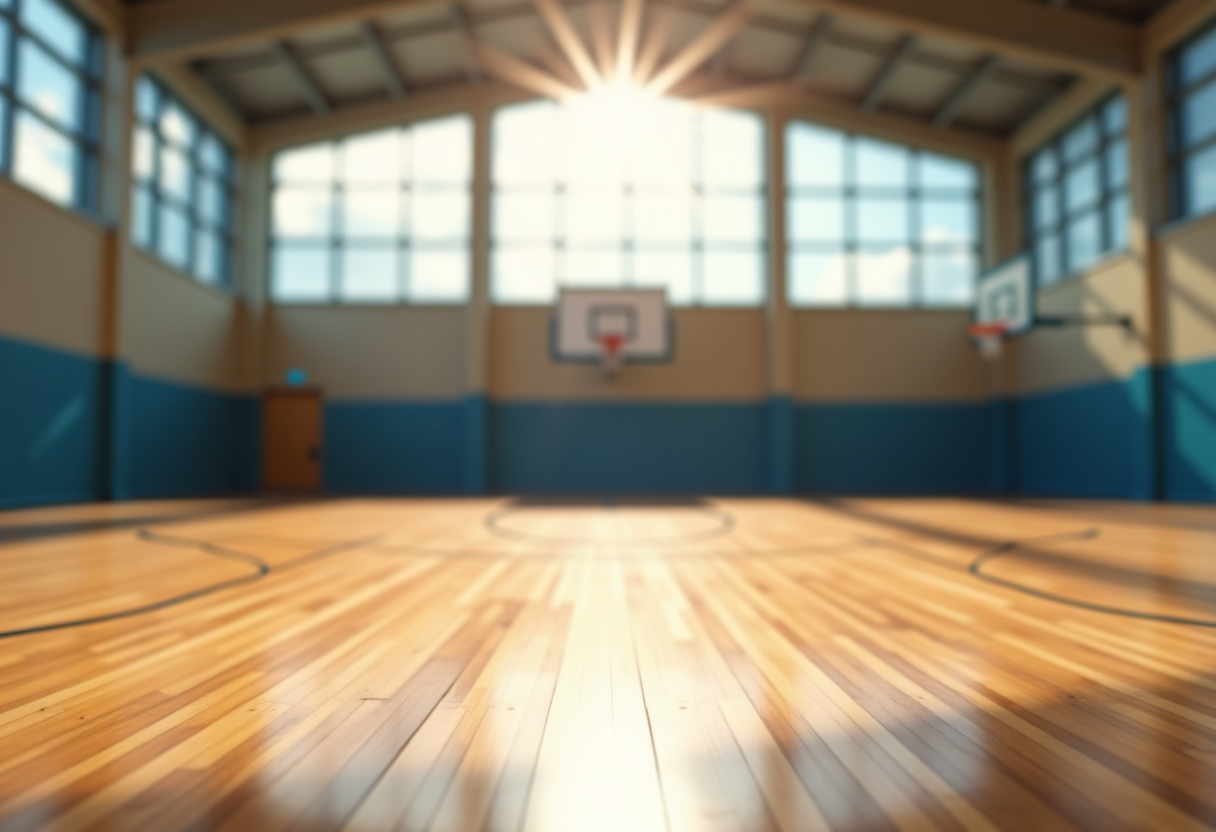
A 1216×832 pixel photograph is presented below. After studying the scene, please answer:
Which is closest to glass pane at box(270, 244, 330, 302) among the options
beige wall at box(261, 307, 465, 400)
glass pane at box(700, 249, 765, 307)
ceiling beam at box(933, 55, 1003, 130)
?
beige wall at box(261, 307, 465, 400)

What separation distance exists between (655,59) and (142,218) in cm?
838

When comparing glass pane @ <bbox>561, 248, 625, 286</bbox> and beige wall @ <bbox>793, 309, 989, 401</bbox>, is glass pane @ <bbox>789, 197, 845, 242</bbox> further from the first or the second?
glass pane @ <bbox>561, 248, 625, 286</bbox>

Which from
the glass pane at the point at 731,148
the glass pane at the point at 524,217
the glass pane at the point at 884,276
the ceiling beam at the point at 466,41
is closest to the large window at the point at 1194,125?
the glass pane at the point at 884,276

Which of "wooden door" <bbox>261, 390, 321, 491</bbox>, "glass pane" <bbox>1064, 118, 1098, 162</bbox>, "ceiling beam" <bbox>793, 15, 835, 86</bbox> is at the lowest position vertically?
"wooden door" <bbox>261, 390, 321, 491</bbox>

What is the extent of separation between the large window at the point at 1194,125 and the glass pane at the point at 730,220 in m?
Result: 5.90

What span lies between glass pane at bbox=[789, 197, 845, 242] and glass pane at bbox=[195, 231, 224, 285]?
991 centimetres

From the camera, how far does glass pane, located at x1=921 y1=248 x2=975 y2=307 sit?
13398mm

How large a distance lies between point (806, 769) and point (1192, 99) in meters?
12.0

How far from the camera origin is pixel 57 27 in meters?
9.08

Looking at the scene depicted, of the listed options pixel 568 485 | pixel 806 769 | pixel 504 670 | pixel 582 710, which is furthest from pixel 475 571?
pixel 568 485

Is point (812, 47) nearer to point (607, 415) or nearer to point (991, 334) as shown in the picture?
point (991, 334)

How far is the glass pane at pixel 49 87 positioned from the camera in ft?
27.7

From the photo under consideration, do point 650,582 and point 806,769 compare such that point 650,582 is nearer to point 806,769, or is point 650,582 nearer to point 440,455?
point 806,769

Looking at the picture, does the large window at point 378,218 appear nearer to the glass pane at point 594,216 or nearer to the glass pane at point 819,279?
the glass pane at point 594,216
